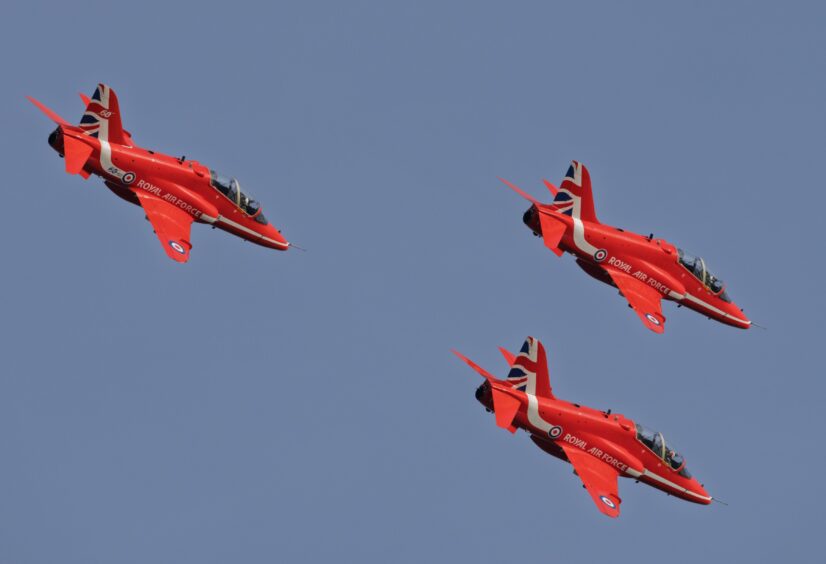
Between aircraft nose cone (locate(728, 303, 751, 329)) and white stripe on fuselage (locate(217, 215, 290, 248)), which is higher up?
aircraft nose cone (locate(728, 303, 751, 329))

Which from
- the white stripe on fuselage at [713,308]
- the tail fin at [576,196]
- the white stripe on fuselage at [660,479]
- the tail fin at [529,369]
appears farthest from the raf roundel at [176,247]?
the white stripe on fuselage at [713,308]

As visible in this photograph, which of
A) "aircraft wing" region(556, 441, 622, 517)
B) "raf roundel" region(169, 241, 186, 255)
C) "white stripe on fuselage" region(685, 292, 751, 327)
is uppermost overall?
"white stripe on fuselage" region(685, 292, 751, 327)

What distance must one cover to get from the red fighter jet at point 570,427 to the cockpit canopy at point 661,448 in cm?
4

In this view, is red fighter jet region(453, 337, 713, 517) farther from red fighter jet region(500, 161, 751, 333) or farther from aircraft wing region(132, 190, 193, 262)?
aircraft wing region(132, 190, 193, 262)

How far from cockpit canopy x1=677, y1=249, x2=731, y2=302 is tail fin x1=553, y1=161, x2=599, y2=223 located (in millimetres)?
4595

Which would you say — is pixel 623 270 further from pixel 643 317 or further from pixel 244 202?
pixel 244 202

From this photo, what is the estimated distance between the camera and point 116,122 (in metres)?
112

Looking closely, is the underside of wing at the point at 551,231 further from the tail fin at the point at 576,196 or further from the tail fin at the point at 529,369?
the tail fin at the point at 529,369

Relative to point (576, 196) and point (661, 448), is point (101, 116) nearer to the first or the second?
point (576, 196)

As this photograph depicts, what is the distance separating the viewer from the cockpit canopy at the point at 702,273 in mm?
118438

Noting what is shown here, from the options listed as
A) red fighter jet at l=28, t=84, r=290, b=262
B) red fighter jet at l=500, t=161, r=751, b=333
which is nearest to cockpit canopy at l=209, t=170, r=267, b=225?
red fighter jet at l=28, t=84, r=290, b=262

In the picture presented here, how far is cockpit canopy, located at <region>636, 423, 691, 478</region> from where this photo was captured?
111812mm

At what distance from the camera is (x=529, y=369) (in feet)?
359

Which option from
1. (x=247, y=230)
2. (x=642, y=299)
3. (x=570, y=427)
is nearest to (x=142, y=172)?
(x=247, y=230)
